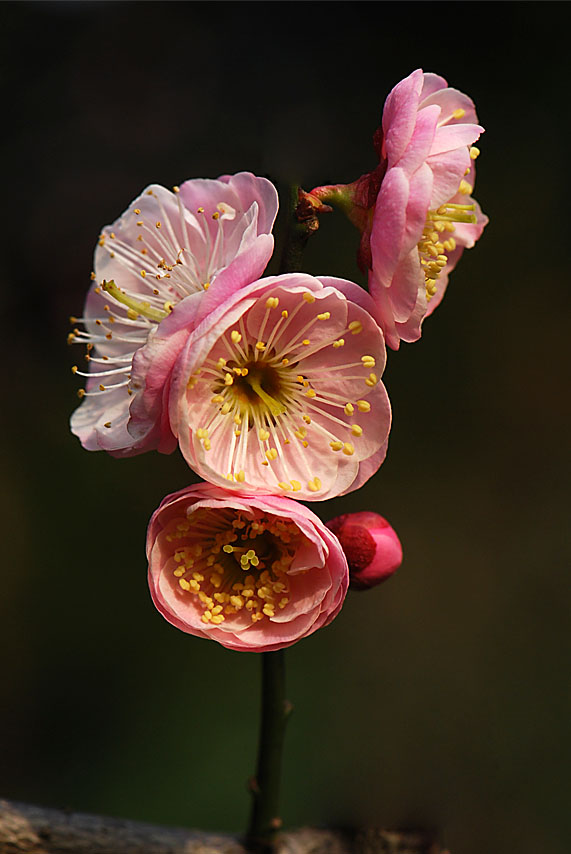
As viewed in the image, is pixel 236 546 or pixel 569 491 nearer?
pixel 236 546

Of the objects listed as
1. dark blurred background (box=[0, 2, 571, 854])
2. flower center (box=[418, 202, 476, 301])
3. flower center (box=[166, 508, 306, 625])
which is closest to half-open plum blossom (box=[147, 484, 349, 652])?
flower center (box=[166, 508, 306, 625])

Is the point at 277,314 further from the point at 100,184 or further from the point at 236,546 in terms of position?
the point at 100,184

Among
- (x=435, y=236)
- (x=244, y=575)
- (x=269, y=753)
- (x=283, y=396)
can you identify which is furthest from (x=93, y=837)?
(x=435, y=236)

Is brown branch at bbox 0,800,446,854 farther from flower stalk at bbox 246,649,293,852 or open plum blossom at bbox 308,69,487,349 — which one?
open plum blossom at bbox 308,69,487,349

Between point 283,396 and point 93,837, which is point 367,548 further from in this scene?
point 93,837

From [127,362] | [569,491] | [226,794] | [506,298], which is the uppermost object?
[127,362]

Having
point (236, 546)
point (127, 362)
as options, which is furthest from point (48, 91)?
point (236, 546)

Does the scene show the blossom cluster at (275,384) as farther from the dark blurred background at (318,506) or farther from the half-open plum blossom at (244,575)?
the dark blurred background at (318,506)
